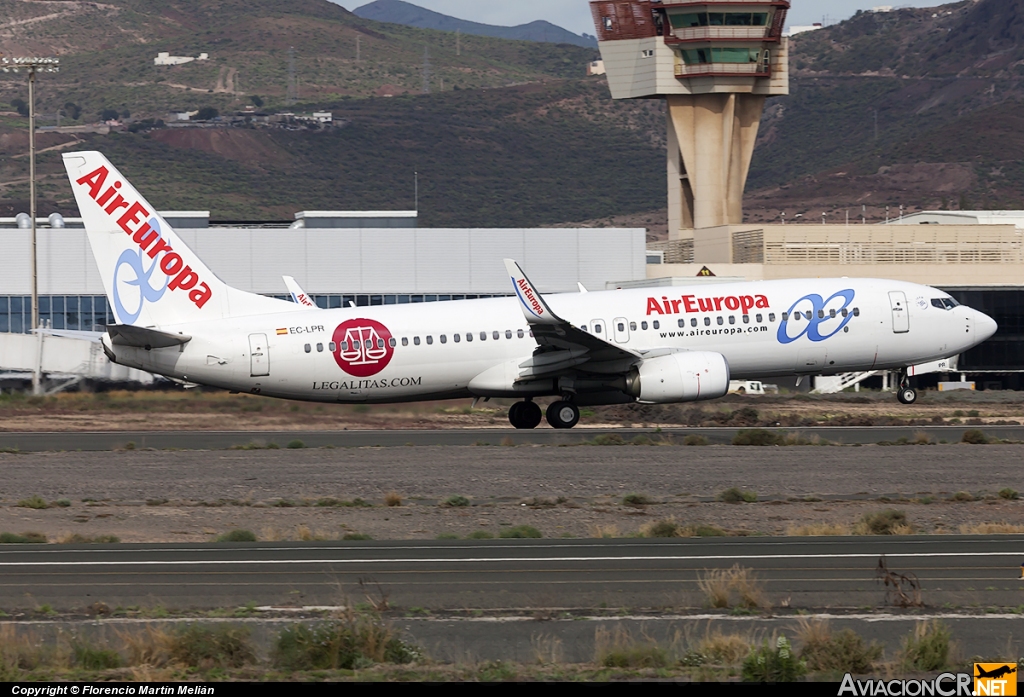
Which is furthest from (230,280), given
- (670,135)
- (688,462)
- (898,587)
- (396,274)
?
(898,587)

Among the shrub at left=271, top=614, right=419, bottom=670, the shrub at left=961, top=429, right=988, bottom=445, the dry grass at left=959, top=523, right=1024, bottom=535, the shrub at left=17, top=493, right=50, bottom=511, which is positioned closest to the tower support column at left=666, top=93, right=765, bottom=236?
the shrub at left=961, top=429, right=988, bottom=445

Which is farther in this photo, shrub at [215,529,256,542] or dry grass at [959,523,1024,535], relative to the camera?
dry grass at [959,523,1024,535]

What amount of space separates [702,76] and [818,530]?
7463 centimetres

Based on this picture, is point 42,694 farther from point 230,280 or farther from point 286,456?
point 230,280

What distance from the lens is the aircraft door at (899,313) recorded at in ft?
130

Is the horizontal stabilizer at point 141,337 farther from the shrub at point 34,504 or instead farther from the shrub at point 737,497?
the shrub at point 737,497

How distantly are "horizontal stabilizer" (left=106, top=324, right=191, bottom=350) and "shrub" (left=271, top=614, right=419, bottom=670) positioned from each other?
2306 cm

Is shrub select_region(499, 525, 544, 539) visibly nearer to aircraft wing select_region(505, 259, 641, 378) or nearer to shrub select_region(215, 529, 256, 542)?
shrub select_region(215, 529, 256, 542)

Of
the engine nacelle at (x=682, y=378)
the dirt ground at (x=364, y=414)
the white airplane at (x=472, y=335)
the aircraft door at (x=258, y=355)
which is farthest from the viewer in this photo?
the dirt ground at (x=364, y=414)

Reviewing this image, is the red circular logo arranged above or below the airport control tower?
below

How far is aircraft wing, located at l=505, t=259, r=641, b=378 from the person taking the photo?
3581 centimetres

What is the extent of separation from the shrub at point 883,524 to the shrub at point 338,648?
10.9 m

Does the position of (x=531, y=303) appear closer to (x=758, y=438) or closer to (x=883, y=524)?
(x=758, y=438)

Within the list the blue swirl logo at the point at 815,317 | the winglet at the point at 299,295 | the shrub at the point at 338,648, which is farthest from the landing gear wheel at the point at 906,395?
the shrub at the point at 338,648
